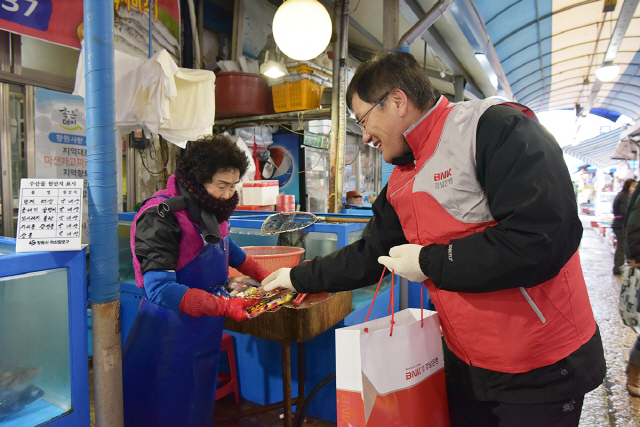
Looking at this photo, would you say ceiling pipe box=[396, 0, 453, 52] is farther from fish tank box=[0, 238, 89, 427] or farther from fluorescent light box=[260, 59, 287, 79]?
fish tank box=[0, 238, 89, 427]

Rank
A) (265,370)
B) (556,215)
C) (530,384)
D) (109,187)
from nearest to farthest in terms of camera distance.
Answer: (556,215) → (530,384) → (109,187) → (265,370)

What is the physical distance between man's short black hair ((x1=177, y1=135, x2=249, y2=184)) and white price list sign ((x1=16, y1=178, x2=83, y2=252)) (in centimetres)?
63

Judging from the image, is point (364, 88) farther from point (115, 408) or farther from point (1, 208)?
point (1, 208)

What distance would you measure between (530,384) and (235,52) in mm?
6692

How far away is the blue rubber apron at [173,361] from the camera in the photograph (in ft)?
6.40

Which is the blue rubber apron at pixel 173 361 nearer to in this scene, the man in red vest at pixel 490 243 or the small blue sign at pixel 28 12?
the man in red vest at pixel 490 243

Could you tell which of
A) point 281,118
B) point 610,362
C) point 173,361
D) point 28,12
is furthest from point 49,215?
point 610,362

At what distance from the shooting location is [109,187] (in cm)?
171

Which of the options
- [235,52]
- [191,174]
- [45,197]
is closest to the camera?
[45,197]

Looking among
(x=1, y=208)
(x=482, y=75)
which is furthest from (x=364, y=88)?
(x=482, y=75)

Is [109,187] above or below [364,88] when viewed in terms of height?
below

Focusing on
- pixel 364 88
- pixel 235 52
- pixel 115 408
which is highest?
A: pixel 235 52

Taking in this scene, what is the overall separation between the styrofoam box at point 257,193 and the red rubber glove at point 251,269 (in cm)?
281

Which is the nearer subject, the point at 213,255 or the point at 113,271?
the point at 113,271
